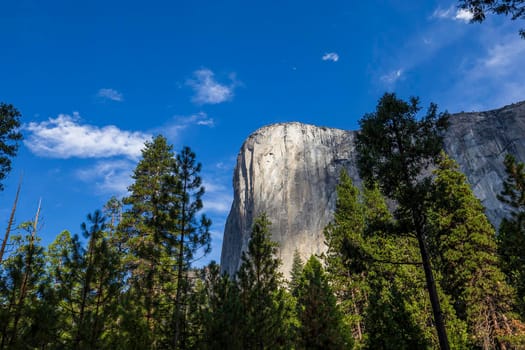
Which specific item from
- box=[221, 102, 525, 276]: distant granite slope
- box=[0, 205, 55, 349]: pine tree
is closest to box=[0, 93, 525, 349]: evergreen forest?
box=[0, 205, 55, 349]: pine tree

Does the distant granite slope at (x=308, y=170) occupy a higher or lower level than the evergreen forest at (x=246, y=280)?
higher

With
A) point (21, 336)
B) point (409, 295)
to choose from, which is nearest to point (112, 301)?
Answer: point (21, 336)

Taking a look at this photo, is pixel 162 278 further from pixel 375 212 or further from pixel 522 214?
pixel 375 212

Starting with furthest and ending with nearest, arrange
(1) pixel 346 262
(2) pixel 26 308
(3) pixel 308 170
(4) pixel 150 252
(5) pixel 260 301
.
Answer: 1. (3) pixel 308 170
2. (1) pixel 346 262
3. (5) pixel 260 301
4. (4) pixel 150 252
5. (2) pixel 26 308

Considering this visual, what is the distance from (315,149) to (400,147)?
237 ft

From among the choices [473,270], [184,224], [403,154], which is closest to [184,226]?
[184,224]

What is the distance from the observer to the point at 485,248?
2259 centimetres

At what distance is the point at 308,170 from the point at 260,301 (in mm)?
68311

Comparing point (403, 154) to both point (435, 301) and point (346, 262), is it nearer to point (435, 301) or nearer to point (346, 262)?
point (435, 301)

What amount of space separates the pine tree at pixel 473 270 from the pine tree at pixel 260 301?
35.3 ft

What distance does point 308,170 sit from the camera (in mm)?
80875

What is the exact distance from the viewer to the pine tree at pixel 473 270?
66.5 feet

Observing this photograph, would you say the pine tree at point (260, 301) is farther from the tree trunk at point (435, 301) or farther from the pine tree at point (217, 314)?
the tree trunk at point (435, 301)

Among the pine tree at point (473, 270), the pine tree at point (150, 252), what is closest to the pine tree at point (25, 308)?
the pine tree at point (150, 252)
